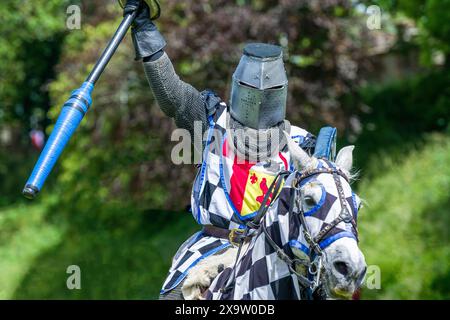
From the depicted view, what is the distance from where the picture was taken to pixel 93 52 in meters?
12.7

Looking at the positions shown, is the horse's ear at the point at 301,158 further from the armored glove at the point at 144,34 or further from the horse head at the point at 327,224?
the armored glove at the point at 144,34

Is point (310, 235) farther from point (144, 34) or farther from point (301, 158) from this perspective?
point (144, 34)

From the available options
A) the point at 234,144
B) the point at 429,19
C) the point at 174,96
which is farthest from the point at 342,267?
the point at 429,19

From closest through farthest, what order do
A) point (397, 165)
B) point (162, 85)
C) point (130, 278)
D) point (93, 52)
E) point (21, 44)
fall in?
point (162, 85) < point (130, 278) < point (397, 165) < point (93, 52) < point (21, 44)

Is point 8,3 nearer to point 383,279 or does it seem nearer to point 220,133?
point 383,279

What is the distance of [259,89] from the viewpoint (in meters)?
4.18

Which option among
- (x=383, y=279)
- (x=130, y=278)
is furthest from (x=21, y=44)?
(x=383, y=279)

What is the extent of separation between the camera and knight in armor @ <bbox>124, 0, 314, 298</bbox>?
418cm

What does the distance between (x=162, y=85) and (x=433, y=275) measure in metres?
5.58

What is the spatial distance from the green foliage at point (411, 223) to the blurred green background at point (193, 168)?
0.02 m

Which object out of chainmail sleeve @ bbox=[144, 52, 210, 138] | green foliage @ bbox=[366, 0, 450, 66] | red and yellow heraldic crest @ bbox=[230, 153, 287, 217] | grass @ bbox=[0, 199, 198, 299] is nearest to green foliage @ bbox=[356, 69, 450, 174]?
green foliage @ bbox=[366, 0, 450, 66]

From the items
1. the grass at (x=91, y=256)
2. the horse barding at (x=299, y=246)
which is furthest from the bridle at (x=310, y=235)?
the grass at (x=91, y=256)

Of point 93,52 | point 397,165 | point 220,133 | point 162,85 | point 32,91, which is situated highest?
point 32,91

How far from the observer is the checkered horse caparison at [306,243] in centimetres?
324
